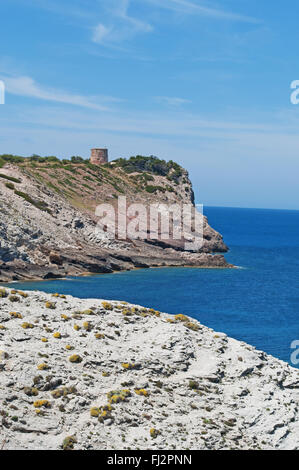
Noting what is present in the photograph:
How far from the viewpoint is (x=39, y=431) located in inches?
731

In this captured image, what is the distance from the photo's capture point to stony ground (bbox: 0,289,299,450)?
1919 cm

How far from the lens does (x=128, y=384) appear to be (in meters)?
22.0

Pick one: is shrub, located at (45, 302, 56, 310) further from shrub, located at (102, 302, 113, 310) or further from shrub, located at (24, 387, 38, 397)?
shrub, located at (24, 387, 38, 397)

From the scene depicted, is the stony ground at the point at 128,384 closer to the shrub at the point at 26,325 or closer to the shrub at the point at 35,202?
the shrub at the point at 26,325

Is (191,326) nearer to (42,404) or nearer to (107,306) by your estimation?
(107,306)

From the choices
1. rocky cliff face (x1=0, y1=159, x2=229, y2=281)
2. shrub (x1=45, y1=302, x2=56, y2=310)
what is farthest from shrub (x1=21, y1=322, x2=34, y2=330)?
rocky cliff face (x1=0, y1=159, x2=229, y2=281)

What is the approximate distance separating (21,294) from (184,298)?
38.3 metres

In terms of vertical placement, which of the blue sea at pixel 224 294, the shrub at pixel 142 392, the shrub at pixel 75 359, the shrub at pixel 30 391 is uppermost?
the shrub at pixel 75 359

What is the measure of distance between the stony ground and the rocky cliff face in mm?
41956

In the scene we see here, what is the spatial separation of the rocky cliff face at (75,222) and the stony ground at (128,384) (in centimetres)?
4196

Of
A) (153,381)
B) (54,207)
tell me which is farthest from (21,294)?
(54,207)

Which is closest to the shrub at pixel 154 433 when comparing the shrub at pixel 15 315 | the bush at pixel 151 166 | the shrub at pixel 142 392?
the shrub at pixel 142 392

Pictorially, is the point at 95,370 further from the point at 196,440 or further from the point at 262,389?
the point at 262,389

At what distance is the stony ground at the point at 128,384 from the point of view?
→ 19188 millimetres
